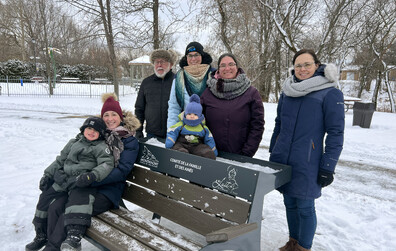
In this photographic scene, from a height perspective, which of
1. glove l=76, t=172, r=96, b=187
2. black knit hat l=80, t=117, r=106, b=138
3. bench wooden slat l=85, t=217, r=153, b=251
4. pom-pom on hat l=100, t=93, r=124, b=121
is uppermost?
pom-pom on hat l=100, t=93, r=124, b=121

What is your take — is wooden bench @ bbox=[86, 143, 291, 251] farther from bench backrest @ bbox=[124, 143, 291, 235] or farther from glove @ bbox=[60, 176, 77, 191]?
glove @ bbox=[60, 176, 77, 191]

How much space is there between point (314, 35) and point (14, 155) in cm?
2019

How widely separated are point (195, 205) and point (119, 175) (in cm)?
87

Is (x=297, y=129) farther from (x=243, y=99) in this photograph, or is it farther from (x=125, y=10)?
(x=125, y=10)

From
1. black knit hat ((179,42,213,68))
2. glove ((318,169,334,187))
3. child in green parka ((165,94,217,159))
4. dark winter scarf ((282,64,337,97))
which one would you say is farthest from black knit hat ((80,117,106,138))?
glove ((318,169,334,187))

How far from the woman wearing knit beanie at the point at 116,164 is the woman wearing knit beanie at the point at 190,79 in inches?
20.2

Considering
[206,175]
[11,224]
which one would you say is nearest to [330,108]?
[206,175]

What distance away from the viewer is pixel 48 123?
10055mm

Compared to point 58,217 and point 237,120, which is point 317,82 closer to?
point 237,120

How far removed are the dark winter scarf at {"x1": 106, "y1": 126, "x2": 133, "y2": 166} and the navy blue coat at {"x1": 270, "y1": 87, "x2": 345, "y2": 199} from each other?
62.8 inches

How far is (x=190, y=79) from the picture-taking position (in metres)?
3.22

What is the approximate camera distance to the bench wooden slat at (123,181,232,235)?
241cm

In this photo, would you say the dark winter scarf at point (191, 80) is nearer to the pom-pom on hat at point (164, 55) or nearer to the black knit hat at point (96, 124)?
the pom-pom on hat at point (164, 55)

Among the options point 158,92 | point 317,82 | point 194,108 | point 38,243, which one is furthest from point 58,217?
point 317,82
